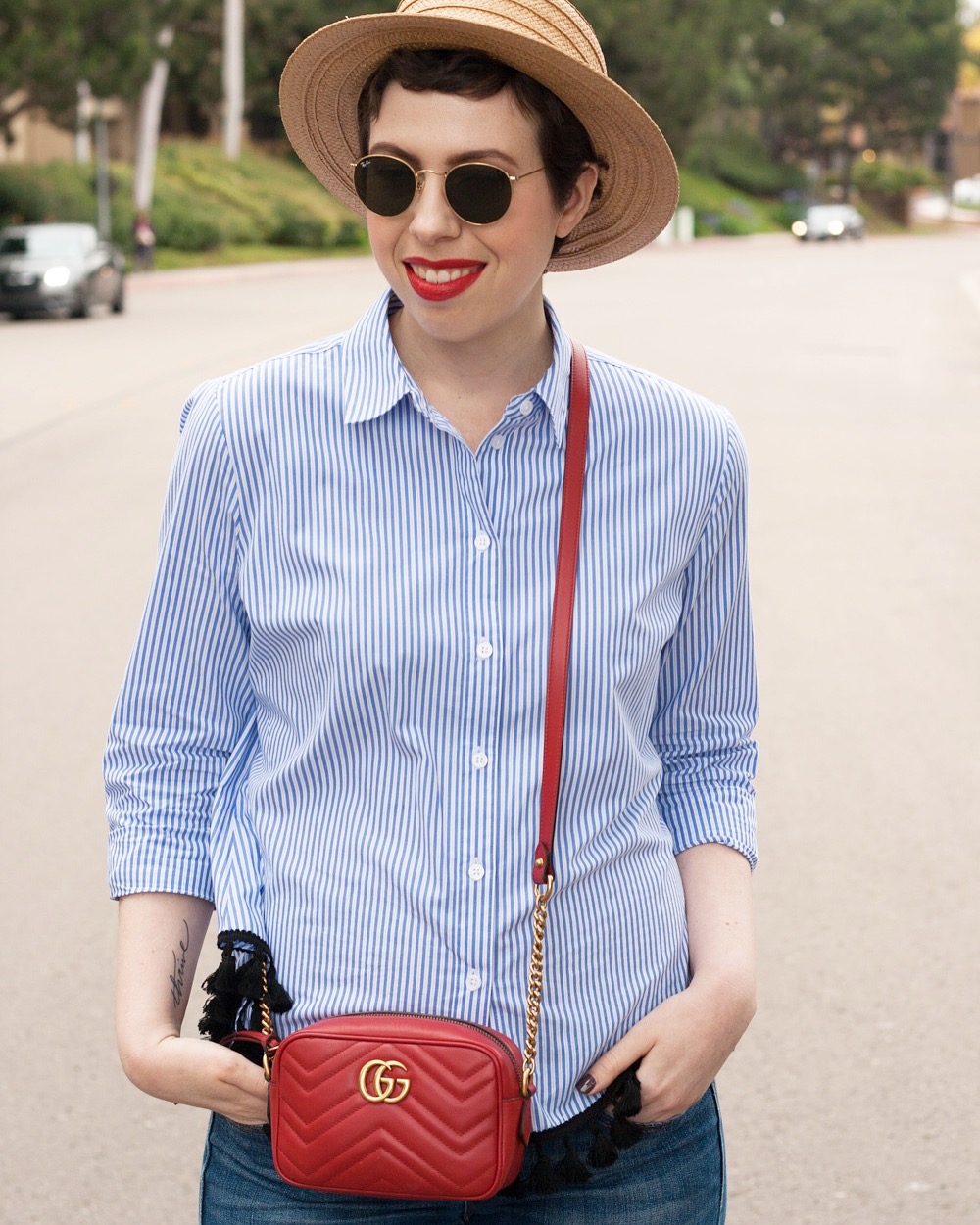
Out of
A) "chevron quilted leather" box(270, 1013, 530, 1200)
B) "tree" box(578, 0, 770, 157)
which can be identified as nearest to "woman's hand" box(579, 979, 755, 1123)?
"chevron quilted leather" box(270, 1013, 530, 1200)

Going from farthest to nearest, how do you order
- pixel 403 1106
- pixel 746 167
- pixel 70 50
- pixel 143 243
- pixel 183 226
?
pixel 746 167 → pixel 183 226 → pixel 143 243 → pixel 70 50 → pixel 403 1106

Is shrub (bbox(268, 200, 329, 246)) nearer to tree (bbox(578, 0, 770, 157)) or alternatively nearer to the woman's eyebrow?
tree (bbox(578, 0, 770, 157))

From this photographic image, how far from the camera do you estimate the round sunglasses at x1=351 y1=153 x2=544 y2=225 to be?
1851mm

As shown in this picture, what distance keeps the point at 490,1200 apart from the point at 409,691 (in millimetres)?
507

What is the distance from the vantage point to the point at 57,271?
2388cm

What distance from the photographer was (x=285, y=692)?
1.88m

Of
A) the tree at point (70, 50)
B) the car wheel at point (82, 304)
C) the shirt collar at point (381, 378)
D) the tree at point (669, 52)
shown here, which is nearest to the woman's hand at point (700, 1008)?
the shirt collar at point (381, 378)

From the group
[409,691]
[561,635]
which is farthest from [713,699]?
[409,691]

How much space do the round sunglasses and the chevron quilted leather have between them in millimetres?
814

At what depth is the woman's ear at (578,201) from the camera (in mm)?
2039

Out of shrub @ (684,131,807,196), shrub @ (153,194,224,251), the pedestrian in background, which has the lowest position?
shrub @ (684,131,807,196)

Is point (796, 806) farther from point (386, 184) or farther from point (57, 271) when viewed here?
point (57, 271)

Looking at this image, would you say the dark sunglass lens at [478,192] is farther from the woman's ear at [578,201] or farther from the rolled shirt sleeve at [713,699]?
the rolled shirt sleeve at [713,699]

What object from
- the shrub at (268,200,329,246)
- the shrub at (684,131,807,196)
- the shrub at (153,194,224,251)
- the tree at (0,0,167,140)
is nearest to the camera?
the tree at (0,0,167,140)
